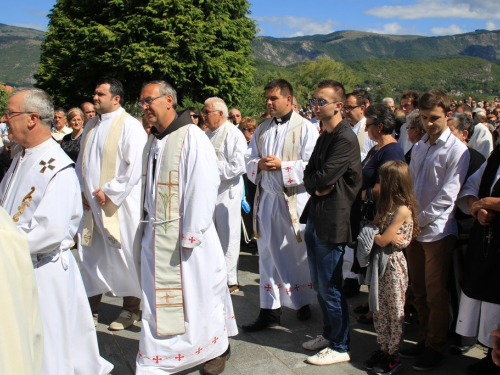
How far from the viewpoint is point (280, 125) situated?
4.95 metres

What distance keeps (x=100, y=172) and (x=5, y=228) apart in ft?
12.0

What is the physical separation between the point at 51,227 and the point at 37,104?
2.64 feet

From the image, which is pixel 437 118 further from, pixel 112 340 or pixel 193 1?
pixel 193 1

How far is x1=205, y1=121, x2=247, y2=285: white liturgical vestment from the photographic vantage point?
5.77 m

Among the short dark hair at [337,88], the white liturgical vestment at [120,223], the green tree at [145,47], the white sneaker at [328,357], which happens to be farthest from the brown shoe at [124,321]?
the green tree at [145,47]

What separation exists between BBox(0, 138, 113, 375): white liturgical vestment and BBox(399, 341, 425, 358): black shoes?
2.47 metres

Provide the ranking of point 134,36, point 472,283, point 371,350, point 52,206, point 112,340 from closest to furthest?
1. point 52,206
2. point 472,283
3. point 371,350
4. point 112,340
5. point 134,36

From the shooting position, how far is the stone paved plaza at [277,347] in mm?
3951

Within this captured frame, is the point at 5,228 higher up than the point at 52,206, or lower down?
higher up

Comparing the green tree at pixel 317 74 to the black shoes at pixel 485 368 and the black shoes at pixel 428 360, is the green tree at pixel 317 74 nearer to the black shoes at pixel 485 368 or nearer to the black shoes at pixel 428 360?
the black shoes at pixel 428 360

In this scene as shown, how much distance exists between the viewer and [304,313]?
4973 millimetres

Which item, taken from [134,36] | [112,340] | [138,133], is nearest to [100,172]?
[138,133]

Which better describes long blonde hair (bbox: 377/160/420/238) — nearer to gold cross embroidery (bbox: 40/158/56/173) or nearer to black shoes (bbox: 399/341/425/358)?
black shoes (bbox: 399/341/425/358)

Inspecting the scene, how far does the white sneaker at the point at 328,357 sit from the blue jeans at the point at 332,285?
4 cm
